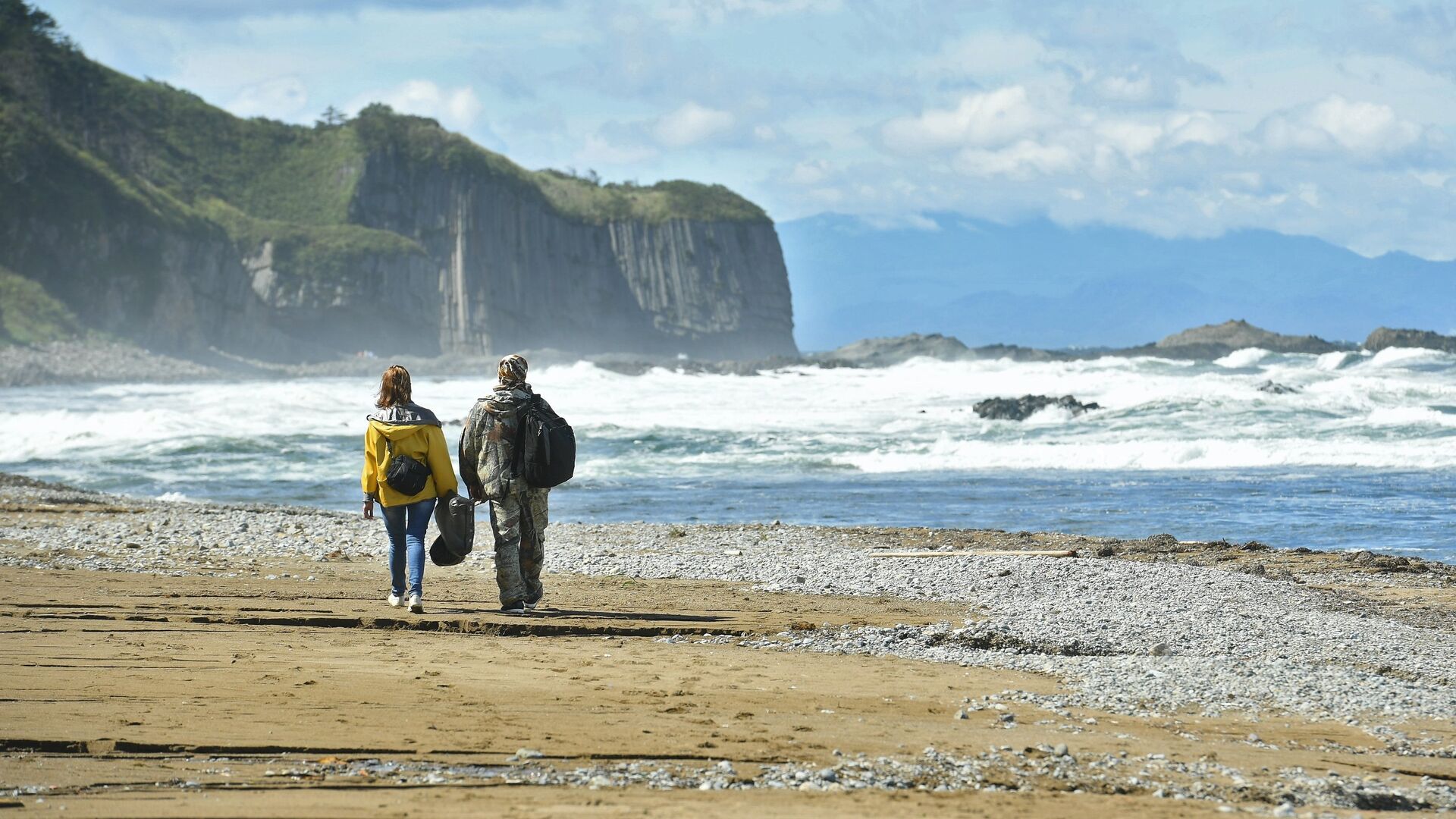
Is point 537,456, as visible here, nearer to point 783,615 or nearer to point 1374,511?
point 783,615

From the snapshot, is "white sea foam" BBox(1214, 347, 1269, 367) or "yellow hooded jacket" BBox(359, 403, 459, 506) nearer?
"yellow hooded jacket" BBox(359, 403, 459, 506)

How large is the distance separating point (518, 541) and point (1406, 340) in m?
79.2

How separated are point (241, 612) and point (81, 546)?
4851 millimetres

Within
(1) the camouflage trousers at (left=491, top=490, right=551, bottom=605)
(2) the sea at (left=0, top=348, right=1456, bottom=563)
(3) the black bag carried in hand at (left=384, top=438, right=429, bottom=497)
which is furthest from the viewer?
(2) the sea at (left=0, top=348, right=1456, bottom=563)

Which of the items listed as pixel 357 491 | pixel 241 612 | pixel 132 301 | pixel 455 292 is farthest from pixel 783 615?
pixel 455 292

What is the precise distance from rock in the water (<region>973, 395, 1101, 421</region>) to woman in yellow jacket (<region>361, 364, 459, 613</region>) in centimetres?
2946

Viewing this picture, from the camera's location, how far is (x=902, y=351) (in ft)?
327

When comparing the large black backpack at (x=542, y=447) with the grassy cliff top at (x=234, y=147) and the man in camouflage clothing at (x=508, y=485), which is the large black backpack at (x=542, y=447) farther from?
the grassy cliff top at (x=234, y=147)

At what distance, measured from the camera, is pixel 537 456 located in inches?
351

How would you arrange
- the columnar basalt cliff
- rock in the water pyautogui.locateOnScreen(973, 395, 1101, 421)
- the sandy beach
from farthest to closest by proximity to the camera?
the columnar basalt cliff < rock in the water pyautogui.locateOnScreen(973, 395, 1101, 421) < the sandy beach

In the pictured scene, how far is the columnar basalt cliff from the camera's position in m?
88.9

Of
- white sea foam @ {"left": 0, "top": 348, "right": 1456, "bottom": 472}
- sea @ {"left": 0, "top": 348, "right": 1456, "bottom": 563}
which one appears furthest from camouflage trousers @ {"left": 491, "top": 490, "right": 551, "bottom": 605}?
white sea foam @ {"left": 0, "top": 348, "right": 1456, "bottom": 472}

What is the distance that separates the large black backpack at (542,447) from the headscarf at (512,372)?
156 mm

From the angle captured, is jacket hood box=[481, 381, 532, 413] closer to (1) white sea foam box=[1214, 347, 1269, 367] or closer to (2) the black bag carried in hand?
(2) the black bag carried in hand
